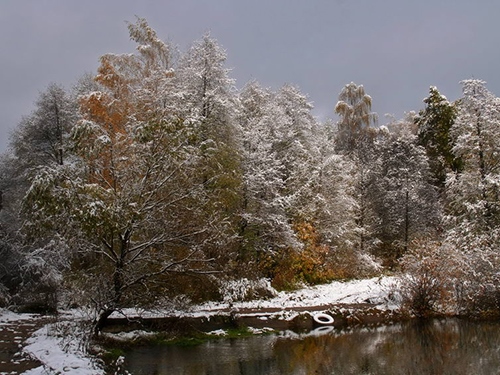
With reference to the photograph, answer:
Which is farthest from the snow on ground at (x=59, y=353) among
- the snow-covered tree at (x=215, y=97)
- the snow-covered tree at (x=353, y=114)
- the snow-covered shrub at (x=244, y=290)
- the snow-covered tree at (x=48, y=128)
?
the snow-covered tree at (x=353, y=114)

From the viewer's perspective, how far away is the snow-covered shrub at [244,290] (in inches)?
748

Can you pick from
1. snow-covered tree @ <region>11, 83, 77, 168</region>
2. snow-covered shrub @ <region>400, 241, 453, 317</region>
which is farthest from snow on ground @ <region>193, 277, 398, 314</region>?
snow-covered tree @ <region>11, 83, 77, 168</region>

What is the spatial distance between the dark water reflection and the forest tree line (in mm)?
2327

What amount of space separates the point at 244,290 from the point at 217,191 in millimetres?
4861

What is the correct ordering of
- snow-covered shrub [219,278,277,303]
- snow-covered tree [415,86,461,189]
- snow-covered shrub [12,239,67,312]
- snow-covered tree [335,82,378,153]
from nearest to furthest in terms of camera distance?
1. snow-covered shrub [12,239,67,312]
2. snow-covered shrub [219,278,277,303]
3. snow-covered tree [415,86,461,189]
4. snow-covered tree [335,82,378,153]

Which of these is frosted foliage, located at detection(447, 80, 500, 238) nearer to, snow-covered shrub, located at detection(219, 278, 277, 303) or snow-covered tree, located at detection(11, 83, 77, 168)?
snow-covered shrub, located at detection(219, 278, 277, 303)

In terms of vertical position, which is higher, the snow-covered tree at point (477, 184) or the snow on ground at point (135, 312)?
the snow-covered tree at point (477, 184)

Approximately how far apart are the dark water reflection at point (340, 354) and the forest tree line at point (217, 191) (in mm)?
2327

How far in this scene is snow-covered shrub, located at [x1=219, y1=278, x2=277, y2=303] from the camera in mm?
19008

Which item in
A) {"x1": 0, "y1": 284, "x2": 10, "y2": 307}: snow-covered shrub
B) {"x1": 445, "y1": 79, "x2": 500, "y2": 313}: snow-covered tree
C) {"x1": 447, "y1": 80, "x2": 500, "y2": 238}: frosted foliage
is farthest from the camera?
{"x1": 447, "y1": 80, "x2": 500, "y2": 238}: frosted foliage

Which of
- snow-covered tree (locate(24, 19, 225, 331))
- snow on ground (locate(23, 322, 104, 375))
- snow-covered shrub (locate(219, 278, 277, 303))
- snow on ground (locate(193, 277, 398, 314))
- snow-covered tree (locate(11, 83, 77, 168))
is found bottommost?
snow on ground (locate(23, 322, 104, 375))

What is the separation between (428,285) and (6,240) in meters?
17.0

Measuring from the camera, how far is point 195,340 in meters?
14.4

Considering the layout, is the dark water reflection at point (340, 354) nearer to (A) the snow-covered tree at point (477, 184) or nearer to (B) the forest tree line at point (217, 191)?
(B) the forest tree line at point (217, 191)
